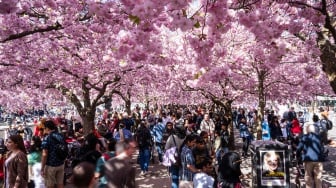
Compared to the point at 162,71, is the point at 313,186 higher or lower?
lower

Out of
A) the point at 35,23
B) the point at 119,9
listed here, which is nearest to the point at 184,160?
the point at 119,9

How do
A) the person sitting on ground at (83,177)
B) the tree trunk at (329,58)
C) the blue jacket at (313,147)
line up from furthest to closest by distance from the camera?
the blue jacket at (313,147)
the tree trunk at (329,58)
the person sitting on ground at (83,177)

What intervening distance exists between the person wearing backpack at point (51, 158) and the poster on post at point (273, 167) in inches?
177

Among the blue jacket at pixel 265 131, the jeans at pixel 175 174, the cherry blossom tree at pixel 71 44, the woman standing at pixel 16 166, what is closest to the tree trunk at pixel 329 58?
the cherry blossom tree at pixel 71 44

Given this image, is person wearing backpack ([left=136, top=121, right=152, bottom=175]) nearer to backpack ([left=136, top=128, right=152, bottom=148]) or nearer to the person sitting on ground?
backpack ([left=136, top=128, right=152, bottom=148])

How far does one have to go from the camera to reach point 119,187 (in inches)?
192

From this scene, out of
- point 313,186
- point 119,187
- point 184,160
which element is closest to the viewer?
point 119,187

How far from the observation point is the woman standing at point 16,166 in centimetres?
655

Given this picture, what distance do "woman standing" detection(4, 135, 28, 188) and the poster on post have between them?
4.95 m

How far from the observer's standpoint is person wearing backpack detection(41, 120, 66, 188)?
7.94 meters

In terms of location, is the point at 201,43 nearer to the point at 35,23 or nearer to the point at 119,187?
the point at 119,187

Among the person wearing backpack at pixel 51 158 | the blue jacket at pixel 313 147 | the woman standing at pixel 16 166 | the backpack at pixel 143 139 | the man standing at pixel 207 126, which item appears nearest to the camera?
the woman standing at pixel 16 166

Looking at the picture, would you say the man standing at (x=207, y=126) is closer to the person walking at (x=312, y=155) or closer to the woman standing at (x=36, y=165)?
the person walking at (x=312, y=155)

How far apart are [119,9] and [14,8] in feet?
8.32
